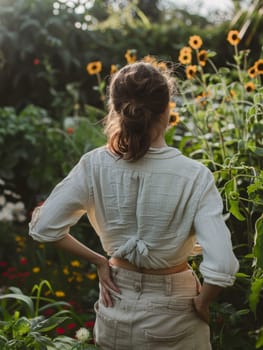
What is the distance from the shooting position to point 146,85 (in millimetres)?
1941

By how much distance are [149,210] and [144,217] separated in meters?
0.03

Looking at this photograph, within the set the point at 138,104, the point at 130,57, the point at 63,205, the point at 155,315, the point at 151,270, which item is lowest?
the point at 155,315

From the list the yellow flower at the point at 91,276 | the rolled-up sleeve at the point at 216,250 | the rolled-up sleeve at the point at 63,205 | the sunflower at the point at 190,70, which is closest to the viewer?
the rolled-up sleeve at the point at 216,250

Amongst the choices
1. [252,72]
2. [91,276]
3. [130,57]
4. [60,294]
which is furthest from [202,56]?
[60,294]

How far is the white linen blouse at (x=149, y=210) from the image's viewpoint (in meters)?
1.86

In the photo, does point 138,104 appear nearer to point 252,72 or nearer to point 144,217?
point 144,217

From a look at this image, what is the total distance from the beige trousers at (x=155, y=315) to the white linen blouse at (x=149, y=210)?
0.20 feet

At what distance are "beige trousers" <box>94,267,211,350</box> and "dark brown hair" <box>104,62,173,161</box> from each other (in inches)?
16.0

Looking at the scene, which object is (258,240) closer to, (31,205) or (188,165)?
(188,165)

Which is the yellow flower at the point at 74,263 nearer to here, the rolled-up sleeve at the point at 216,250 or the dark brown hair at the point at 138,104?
the dark brown hair at the point at 138,104

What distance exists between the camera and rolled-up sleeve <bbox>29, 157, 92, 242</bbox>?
2.06 metres

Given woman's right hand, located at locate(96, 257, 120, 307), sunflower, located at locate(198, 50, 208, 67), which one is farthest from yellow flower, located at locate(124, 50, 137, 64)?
woman's right hand, located at locate(96, 257, 120, 307)

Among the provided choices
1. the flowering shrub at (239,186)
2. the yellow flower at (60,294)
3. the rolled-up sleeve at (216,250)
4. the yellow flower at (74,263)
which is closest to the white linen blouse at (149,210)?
the rolled-up sleeve at (216,250)

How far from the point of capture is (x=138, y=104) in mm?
1944
